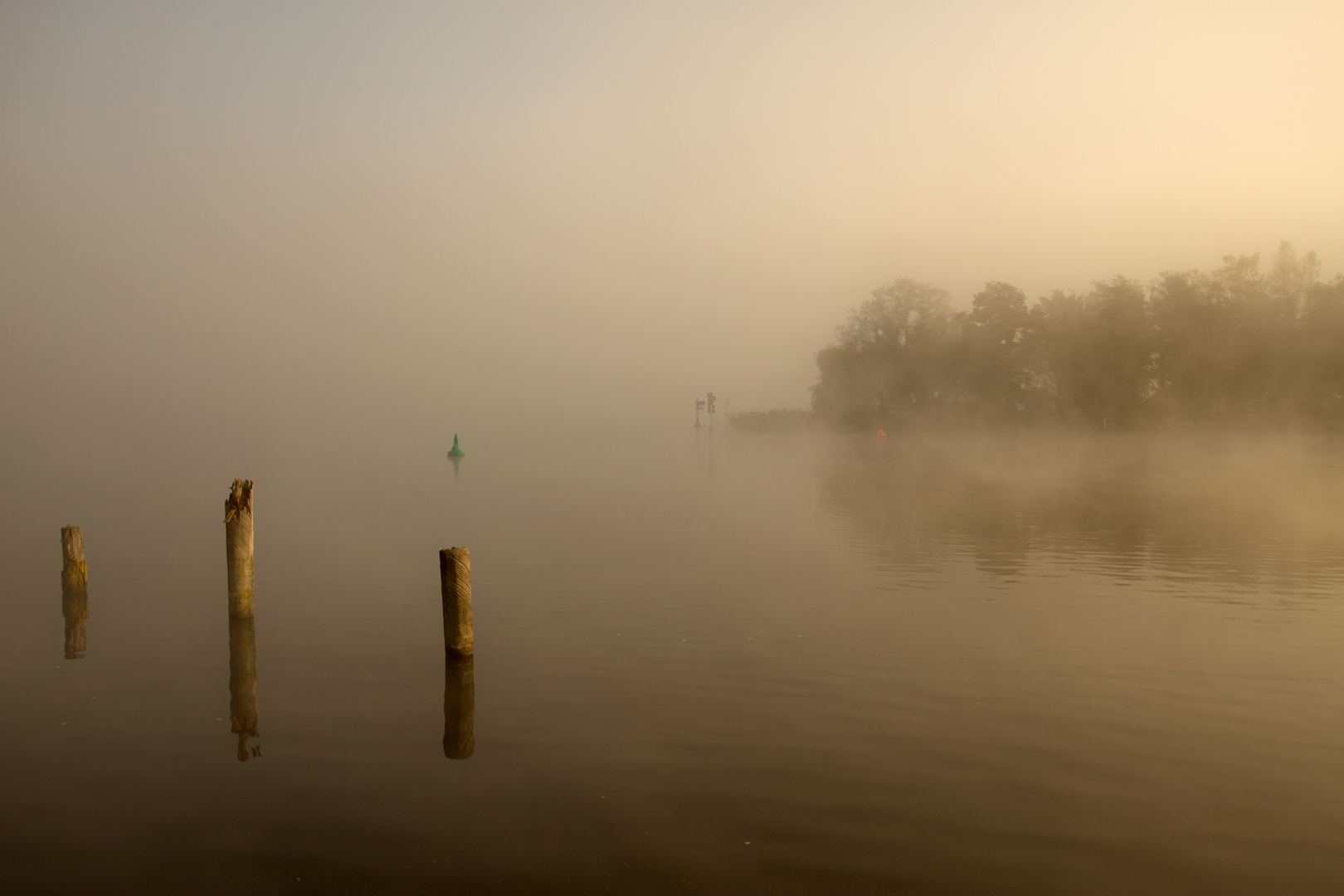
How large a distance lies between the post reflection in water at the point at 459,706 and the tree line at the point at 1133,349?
74.4 m

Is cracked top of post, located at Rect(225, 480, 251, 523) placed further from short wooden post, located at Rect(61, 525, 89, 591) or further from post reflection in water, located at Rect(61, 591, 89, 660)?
short wooden post, located at Rect(61, 525, 89, 591)

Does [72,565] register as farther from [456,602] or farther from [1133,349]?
[1133,349]

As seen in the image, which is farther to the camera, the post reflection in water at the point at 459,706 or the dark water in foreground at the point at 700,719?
the post reflection in water at the point at 459,706

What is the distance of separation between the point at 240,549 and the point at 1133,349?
7511 cm

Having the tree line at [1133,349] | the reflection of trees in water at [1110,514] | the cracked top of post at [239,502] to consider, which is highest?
the tree line at [1133,349]

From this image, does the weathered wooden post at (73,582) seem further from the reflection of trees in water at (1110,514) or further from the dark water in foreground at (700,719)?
the reflection of trees in water at (1110,514)

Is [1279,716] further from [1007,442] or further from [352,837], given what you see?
[1007,442]

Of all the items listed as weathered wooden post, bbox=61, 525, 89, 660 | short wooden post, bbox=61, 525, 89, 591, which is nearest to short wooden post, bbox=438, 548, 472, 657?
weathered wooden post, bbox=61, 525, 89, 660

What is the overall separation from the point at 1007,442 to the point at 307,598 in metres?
70.1

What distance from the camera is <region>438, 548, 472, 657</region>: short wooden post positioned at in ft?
36.7

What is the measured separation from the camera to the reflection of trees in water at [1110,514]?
64.1 ft

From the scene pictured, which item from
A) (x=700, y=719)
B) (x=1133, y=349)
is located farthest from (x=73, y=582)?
(x=1133, y=349)

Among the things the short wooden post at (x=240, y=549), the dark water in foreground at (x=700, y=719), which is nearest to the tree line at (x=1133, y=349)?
the dark water in foreground at (x=700, y=719)

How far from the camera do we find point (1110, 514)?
28.3m
